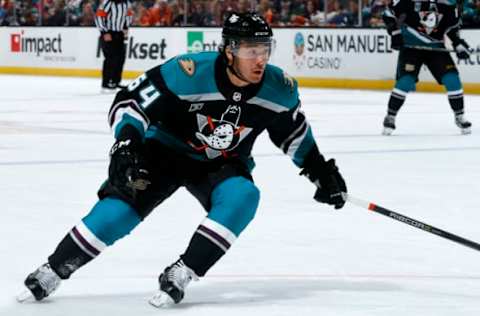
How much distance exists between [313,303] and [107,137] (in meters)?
5.99

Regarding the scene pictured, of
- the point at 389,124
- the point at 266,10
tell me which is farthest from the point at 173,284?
the point at 266,10

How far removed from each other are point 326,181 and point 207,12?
1379 cm

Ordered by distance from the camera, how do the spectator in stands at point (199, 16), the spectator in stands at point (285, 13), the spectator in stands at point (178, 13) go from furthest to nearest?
the spectator in stands at point (178, 13) → the spectator in stands at point (199, 16) → the spectator in stands at point (285, 13)

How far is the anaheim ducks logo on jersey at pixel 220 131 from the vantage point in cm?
359

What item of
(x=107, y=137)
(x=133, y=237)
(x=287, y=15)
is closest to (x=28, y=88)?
(x=287, y=15)

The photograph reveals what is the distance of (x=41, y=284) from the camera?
3457mm

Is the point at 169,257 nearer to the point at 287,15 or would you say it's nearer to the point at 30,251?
the point at 30,251

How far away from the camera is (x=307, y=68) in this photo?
16219mm

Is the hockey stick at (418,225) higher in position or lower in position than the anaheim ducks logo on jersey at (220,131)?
lower

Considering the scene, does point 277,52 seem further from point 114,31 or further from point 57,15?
point 57,15

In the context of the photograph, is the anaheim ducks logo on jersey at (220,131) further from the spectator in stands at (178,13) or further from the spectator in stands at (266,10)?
the spectator in stands at (178,13)

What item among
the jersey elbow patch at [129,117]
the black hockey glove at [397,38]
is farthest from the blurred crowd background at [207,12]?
the jersey elbow patch at [129,117]

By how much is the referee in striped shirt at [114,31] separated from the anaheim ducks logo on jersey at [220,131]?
39.9 feet

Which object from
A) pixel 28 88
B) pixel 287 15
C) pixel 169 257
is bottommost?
pixel 28 88
